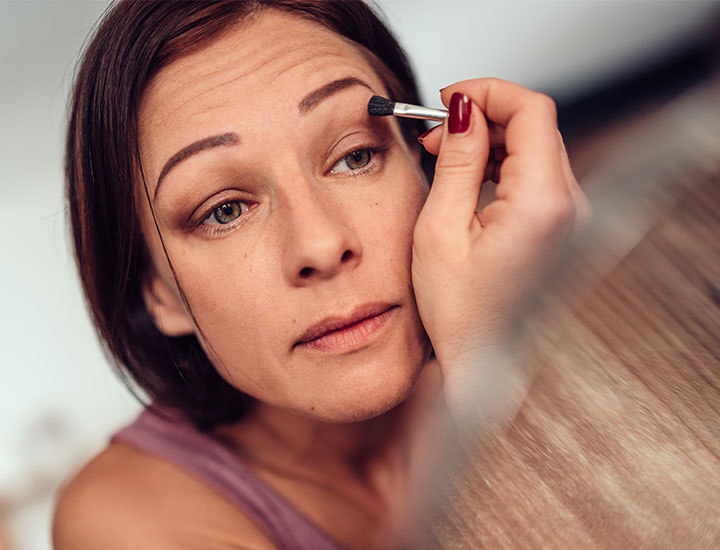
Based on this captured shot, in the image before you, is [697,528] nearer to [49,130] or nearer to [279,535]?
[279,535]

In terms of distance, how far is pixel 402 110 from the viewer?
0.70 meters

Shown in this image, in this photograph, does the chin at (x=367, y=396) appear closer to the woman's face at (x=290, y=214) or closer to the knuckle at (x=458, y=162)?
the woman's face at (x=290, y=214)

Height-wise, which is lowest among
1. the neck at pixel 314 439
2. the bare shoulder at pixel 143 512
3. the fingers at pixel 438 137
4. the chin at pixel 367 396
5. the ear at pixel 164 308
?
the neck at pixel 314 439

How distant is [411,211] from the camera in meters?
0.74

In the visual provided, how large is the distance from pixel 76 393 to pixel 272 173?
1307 mm

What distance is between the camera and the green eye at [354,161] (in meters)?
0.75

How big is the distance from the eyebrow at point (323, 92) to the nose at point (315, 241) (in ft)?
0.30

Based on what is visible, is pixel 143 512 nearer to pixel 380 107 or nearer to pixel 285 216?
pixel 285 216

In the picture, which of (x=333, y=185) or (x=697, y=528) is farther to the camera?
(x=333, y=185)

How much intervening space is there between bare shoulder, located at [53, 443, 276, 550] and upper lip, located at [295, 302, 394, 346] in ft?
1.21

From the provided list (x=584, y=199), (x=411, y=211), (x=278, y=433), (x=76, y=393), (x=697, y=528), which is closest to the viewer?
(x=697, y=528)

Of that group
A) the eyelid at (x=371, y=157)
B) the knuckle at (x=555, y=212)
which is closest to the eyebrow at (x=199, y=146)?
the eyelid at (x=371, y=157)

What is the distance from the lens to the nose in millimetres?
637

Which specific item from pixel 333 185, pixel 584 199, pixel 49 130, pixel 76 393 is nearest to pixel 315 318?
pixel 333 185
